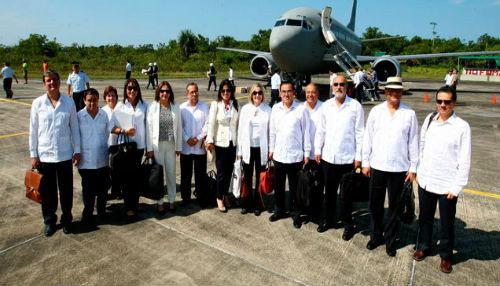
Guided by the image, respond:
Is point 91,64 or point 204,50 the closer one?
point 91,64

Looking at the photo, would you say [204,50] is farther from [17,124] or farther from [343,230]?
[343,230]

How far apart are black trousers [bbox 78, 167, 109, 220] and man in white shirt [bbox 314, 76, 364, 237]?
2.92 meters

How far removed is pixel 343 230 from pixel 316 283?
1.27m

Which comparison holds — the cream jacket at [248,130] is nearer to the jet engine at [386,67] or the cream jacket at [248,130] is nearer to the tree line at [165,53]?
the jet engine at [386,67]

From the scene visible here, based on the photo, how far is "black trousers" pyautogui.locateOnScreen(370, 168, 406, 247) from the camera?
3641 mm

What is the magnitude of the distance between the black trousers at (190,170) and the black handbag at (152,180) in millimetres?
448

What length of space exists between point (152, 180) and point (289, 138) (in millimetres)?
1954

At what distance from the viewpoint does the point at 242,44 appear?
63.4 meters

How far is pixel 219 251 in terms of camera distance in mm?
3672

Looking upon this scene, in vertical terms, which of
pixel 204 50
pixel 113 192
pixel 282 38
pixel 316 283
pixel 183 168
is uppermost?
pixel 204 50

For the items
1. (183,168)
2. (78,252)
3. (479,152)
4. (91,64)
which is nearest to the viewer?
(78,252)

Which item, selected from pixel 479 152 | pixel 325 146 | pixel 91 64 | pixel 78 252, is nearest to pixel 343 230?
pixel 325 146

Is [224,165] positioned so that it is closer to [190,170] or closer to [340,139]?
[190,170]

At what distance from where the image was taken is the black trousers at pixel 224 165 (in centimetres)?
463
